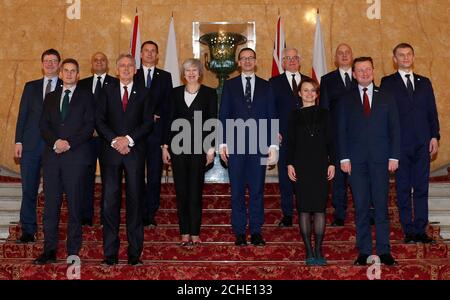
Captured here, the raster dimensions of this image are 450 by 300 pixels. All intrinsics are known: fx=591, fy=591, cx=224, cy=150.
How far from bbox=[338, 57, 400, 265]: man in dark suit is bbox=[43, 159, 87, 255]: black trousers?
2021 mm

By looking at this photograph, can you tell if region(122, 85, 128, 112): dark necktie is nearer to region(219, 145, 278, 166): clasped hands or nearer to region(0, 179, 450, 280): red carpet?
region(219, 145, 278, 166): clasped hands

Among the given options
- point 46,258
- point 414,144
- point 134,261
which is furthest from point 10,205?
point 414,144

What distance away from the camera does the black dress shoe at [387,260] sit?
14.2ft

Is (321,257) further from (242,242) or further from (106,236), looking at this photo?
(106,236)

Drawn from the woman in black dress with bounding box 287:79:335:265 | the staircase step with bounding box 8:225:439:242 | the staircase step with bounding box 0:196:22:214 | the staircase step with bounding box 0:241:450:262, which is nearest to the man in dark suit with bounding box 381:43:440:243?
the staircase step with bounding box 0:241:450:262

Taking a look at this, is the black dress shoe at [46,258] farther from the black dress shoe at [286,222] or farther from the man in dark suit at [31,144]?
the black dress shoe at [286,222]

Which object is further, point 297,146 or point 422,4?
point 422,4

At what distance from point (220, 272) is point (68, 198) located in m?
1.29

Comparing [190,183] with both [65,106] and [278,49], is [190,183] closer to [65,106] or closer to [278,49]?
[65,106]

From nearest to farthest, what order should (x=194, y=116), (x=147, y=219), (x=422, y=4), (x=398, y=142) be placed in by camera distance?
(x=398, y=142) → (x=194, y=116) → (x=147, y=219) → (x=422, y=4)

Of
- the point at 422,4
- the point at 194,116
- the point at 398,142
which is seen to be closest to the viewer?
the point at 398,142
